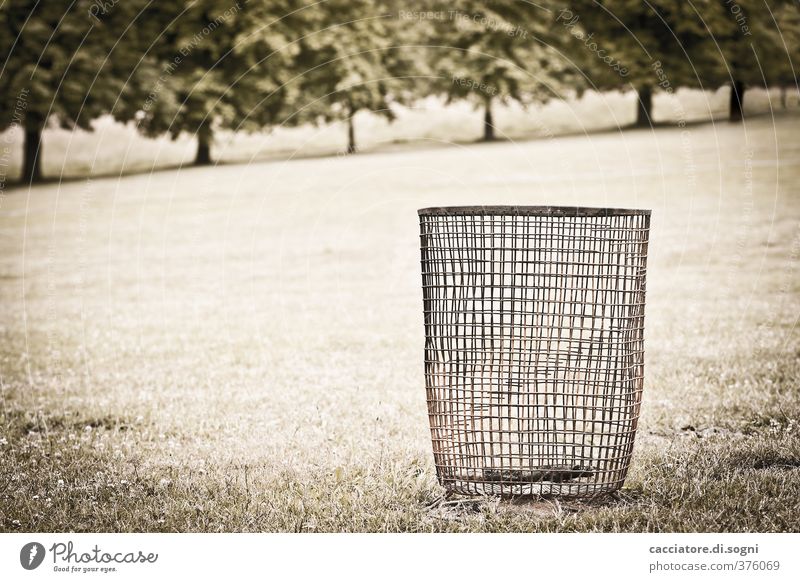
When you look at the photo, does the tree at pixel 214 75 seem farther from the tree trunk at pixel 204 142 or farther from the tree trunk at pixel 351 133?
the tree trunk at pixel 351 133

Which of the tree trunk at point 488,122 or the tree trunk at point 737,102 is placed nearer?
the tree trunk at point 737,102

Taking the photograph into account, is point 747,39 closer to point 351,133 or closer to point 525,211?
point 351,133

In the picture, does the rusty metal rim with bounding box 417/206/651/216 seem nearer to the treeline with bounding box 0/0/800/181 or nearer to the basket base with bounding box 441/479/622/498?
the basket base with bounding box 441/479/622/498

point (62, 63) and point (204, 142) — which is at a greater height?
point (62, 63)

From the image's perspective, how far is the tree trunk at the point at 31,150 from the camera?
24.0 metres

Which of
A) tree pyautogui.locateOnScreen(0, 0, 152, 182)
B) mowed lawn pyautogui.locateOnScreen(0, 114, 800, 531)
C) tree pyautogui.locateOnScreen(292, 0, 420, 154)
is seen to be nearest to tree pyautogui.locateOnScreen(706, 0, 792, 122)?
mowed lawn pyautogui.locateOnScreen(0, 114, 800, 531)

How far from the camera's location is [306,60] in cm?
2555

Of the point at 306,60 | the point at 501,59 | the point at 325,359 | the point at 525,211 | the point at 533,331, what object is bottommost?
the point at 325,359

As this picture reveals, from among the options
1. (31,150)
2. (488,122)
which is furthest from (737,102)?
(31,150)

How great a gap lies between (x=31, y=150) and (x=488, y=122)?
530 inches

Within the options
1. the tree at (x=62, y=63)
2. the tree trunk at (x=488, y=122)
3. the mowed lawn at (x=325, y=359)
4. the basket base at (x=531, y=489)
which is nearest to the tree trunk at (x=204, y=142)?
the tree at (x=62, y=63)

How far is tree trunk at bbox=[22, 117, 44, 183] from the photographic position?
24.0 m

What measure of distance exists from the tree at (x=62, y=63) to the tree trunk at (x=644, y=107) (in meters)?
13.8

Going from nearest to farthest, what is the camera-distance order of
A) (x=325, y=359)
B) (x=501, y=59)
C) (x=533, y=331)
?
(x=533, y=331) < (x=325, y=359) < (x=501, y=59)
